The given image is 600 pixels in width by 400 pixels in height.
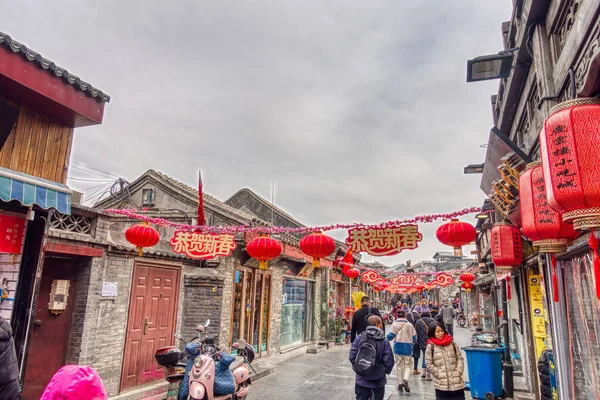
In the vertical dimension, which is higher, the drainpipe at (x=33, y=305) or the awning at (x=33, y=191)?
the awning at (x=33, y=191)

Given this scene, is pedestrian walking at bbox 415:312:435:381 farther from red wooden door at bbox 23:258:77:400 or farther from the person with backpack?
red wooden door at bbox 23:258:77:400

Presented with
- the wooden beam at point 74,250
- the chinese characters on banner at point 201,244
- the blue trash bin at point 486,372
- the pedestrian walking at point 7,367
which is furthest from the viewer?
the chinese characters on banner at point 201,244

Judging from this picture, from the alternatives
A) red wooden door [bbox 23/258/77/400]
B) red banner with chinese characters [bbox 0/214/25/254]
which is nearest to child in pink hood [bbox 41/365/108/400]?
red banner with chinese characters [bbox 0/214/25/254]

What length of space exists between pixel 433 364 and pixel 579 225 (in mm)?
3878

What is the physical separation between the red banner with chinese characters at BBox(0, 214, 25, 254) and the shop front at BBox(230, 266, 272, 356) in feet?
17.9

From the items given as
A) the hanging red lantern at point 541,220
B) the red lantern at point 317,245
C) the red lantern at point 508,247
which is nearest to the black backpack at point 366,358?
the red lantern at point 317,245

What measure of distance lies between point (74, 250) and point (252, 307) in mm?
5603

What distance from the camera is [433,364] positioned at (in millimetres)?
5566

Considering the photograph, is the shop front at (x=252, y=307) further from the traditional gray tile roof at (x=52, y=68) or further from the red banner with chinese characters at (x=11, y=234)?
the traditional gray tile roof at (x=52, y=68)

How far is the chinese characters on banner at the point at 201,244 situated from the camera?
7.96 metres

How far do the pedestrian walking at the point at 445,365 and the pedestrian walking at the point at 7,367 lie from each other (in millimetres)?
5090

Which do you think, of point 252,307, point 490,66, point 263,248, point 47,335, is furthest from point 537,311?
point 47,335

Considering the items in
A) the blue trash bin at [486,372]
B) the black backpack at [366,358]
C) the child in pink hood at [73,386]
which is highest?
the child in pink hood at [73,386]

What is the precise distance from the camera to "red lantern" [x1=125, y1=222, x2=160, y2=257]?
22.6ft
